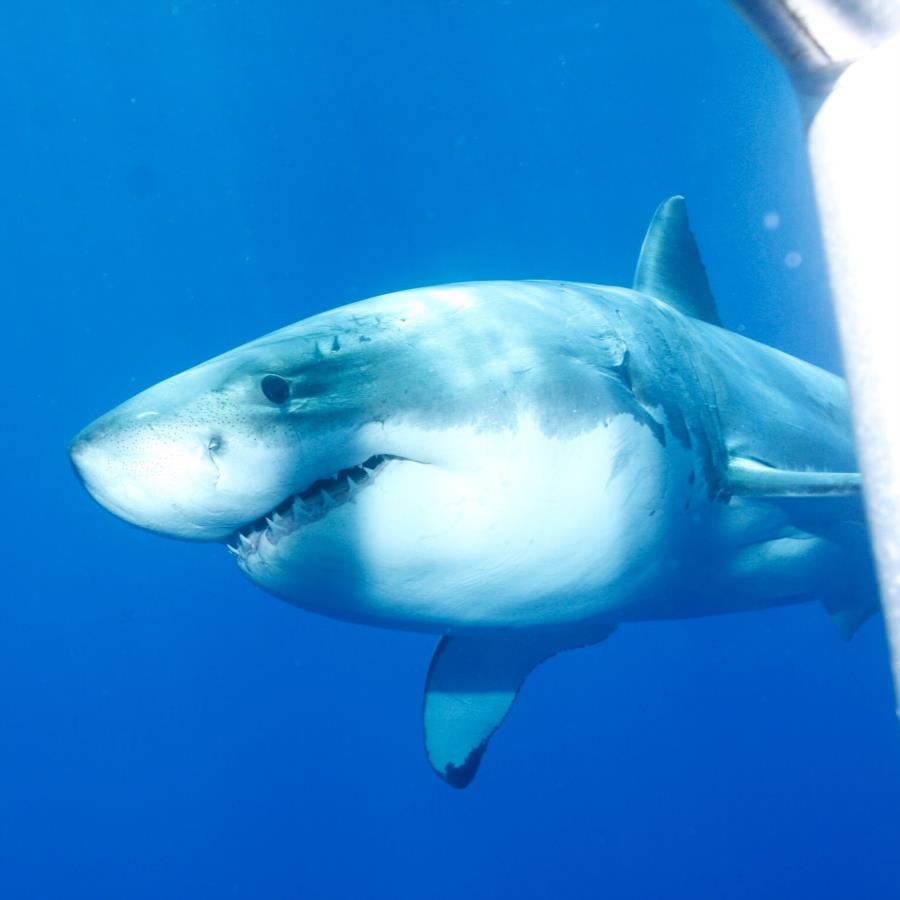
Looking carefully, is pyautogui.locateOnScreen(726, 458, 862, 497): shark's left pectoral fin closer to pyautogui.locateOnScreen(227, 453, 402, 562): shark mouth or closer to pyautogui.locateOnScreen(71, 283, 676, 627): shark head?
pyautogui.locateOnScreen(71, 283, 676, 627): shark head

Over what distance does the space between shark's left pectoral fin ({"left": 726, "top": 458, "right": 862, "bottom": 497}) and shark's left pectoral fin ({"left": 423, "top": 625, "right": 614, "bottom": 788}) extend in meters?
1.57

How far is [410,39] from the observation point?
103 feet

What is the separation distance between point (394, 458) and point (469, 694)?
2767mm

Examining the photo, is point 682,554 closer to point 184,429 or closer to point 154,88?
point 184,429

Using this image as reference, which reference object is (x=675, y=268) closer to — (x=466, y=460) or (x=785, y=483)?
(x=785, y=483)

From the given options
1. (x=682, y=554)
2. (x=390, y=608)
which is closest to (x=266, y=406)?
(x=390, y=608)

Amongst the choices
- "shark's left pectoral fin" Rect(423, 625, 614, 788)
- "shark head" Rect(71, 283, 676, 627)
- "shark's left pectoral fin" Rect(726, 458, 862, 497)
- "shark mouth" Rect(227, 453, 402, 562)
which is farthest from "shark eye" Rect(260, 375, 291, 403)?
"shark's left pectoral fin" Rect(423, 625, 614, 788)

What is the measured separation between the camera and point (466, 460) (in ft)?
7.20

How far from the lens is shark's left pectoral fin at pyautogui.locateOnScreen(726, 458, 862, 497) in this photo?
3.03 m

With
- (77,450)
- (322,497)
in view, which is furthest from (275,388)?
(77,450)

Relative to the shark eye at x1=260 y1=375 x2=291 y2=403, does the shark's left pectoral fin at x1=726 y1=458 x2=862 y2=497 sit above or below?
below

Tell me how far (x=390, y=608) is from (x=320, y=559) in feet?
1.04

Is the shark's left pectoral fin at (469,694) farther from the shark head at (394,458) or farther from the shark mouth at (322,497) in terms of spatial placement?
the shark mouth at (322,497)

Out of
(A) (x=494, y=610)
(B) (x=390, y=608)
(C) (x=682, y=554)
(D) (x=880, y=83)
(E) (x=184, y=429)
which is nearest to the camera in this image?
(D) (x=880, y=83)
